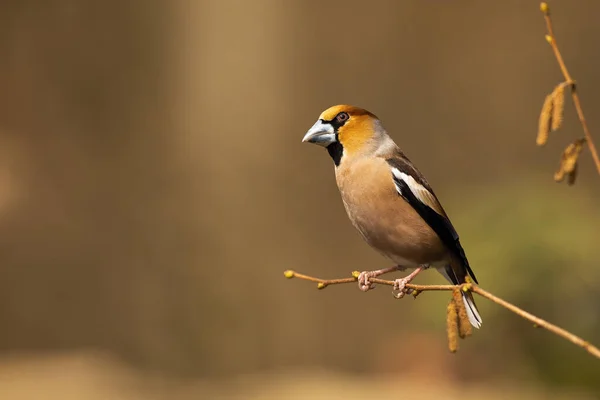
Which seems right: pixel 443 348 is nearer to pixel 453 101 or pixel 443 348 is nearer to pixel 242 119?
pixel 453 101

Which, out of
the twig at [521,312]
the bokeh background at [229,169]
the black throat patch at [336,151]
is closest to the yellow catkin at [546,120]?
the twig at [521,312]

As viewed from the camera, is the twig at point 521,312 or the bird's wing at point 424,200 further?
the bird's wing at point 424,200

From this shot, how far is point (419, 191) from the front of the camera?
4.13ft

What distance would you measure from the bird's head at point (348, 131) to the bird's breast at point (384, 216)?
0.9 inches

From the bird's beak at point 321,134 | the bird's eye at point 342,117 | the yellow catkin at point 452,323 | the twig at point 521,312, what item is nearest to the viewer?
the twig at point 521,312

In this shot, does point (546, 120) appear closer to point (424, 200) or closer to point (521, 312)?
point (521, 312)

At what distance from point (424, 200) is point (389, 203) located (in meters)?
0.06

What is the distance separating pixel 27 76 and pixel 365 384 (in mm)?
2622

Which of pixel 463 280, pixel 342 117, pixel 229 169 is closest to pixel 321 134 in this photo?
pixel 342 117

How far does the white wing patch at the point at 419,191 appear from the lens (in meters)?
1.23

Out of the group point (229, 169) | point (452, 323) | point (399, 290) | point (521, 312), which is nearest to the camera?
point (521, 312)

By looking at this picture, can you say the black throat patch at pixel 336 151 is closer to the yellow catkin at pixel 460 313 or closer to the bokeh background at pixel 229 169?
the yellow catkin at pixel 460 313

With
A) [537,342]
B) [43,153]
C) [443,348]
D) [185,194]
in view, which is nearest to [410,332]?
[443,348]

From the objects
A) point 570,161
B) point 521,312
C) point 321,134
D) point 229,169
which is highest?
point 229,169
